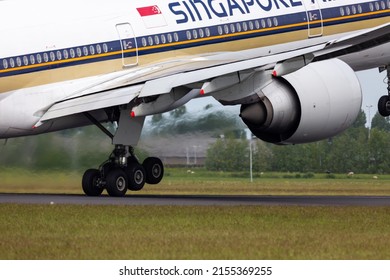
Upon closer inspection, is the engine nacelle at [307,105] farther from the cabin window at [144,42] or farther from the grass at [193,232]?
the cabin window at [144,42]

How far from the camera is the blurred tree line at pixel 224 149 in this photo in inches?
1518

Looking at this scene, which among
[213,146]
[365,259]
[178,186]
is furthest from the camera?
[178,186]

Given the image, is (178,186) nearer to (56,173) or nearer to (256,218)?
(56,173)

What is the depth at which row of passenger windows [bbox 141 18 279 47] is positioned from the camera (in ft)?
120

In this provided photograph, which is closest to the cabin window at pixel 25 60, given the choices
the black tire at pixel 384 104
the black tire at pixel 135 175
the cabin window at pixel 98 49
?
the cabin window at pixel 98 49

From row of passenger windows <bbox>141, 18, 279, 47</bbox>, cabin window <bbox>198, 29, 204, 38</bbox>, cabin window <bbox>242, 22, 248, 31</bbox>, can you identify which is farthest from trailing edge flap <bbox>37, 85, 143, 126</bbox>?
cabin window <bbox>242, 22, 248, 31</bbox>

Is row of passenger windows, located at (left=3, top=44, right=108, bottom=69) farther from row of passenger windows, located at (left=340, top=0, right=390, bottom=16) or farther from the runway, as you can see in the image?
row of passenger windows, located at (left=340, top=0, right=390, bottom=16)

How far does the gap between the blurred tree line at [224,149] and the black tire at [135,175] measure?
11.4 ft

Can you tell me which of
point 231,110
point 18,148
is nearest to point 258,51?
point 231,110

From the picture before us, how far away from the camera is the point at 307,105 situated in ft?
108

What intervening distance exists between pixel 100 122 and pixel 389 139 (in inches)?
773

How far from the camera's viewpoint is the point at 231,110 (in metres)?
40.6

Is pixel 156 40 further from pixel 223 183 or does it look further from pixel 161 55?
pixel 223 183

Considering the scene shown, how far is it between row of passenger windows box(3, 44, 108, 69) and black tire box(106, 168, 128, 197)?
3462mm
